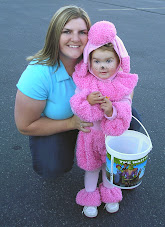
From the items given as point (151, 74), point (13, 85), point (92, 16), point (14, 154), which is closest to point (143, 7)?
point (92, 16)

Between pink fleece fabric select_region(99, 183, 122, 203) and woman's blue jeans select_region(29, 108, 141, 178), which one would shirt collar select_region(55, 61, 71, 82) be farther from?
pink fleece fabric select_region(99, 183, 122, 203)

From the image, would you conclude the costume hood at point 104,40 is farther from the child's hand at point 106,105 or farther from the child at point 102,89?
the child's hand at point 106,105

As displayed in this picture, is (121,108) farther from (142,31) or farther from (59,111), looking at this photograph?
(142,31)

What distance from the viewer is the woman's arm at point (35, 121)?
6.08 feet

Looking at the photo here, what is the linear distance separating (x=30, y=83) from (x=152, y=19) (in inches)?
281

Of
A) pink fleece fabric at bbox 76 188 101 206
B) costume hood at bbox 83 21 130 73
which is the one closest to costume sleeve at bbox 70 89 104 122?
costume hood at bbox 83 21 130 73

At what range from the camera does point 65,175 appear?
96.0 inches

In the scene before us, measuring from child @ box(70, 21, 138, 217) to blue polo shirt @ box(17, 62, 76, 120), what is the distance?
0.12 metres

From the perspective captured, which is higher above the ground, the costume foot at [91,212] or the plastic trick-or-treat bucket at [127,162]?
the plastic trick-or-treat bucket at [127,162]

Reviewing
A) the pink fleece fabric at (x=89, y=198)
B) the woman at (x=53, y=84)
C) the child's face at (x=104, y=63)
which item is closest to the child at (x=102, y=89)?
the child's face at (x=104, y=63)

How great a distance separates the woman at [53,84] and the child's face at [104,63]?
174 millimetres

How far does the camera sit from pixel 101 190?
2115 millimetres

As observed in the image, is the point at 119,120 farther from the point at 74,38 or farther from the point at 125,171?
the point at 74,38

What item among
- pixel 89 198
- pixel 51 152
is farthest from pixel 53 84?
pixel 89 198
